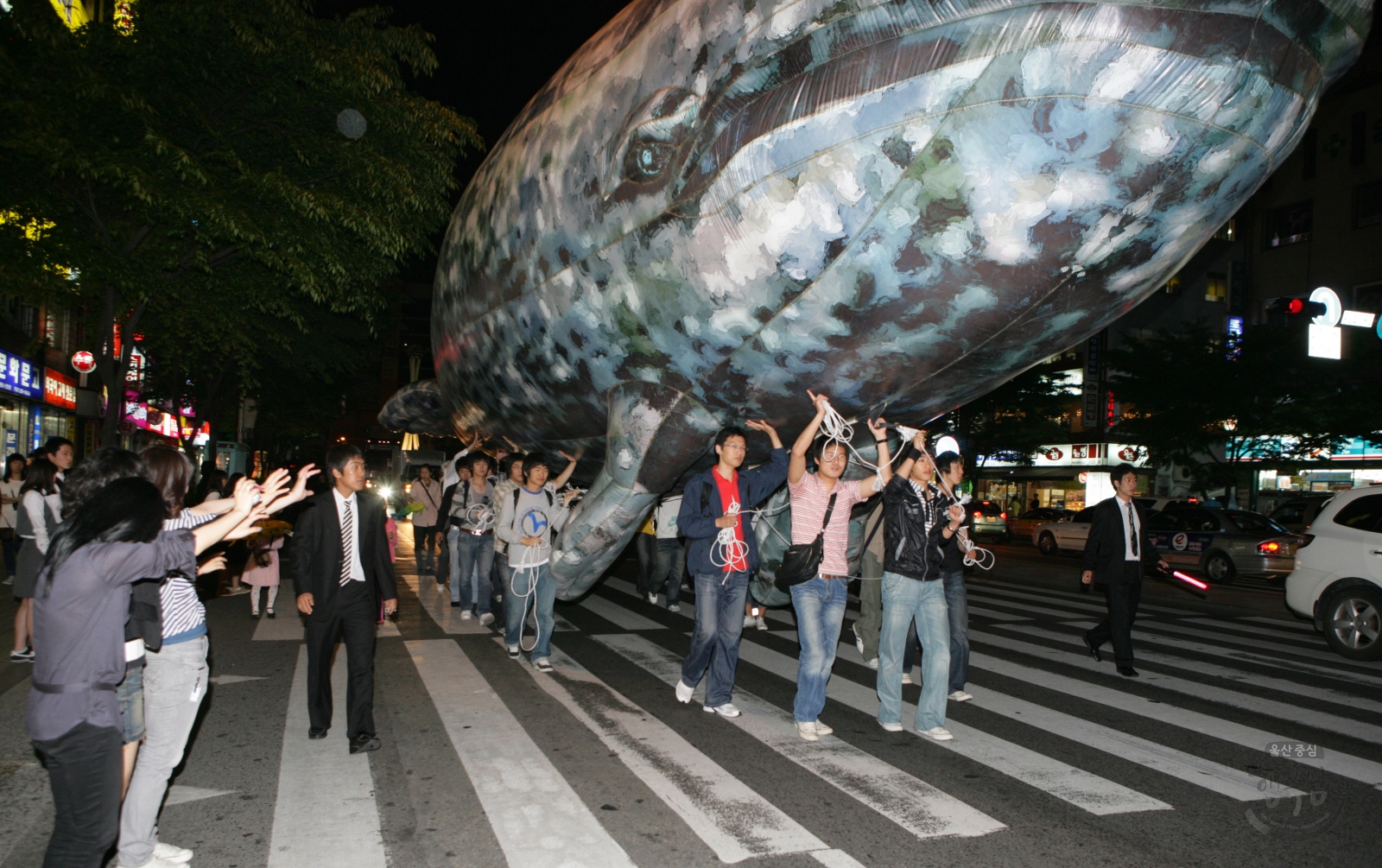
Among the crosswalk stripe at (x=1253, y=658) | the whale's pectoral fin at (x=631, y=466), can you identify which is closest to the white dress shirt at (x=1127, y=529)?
the crosswalk stripe at (x=1253, y=658)

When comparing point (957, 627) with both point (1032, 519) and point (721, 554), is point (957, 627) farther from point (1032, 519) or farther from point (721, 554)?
point (1032, 519)

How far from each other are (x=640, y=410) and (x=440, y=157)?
9.18m

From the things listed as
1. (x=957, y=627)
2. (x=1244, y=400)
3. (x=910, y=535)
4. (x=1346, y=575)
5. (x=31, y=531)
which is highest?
(x=1244, y=400)

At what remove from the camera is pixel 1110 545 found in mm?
7270

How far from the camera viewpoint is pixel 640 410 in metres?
4.47

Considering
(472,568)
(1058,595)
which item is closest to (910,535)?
(472,568)

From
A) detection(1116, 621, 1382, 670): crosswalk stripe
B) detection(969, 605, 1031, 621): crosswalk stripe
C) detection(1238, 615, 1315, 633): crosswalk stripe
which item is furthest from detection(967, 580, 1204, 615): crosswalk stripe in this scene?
detection(969, 605, 1031, 621): crosswalk stripe

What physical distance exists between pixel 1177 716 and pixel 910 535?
7.59ft

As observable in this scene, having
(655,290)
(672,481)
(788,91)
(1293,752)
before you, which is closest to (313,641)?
(672,481)

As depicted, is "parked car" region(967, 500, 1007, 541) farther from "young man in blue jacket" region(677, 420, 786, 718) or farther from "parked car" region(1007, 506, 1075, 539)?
Answer: "young man in blue jacket" region(677, 420, 786, 718)

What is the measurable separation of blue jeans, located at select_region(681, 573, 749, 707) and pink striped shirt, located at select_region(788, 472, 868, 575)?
58cm

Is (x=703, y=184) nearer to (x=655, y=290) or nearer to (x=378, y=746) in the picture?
(x=655, y=290)

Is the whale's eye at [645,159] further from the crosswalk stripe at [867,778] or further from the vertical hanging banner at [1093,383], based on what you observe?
the vertical hanging banner at [1093,383]

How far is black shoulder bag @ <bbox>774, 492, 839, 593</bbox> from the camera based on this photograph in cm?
505
